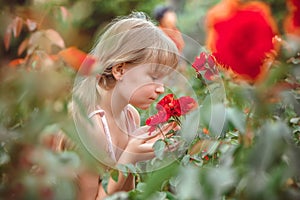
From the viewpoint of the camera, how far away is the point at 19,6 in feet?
4.55

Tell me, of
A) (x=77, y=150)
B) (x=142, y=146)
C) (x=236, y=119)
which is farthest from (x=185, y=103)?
(x=77, y=150)

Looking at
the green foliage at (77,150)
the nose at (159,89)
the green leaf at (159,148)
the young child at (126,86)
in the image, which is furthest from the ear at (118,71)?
the green foliage at (77,150)

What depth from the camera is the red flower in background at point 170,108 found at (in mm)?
1260

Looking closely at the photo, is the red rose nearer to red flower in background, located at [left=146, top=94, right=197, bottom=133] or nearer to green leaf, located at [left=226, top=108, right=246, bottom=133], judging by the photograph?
red flower in background, located at [left=146, top=94, right=197, bottom=133]

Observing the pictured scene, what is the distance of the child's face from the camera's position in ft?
4.34

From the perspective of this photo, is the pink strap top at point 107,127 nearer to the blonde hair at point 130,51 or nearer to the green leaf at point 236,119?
the blonde hair at point 130,51

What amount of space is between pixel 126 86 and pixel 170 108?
136 millimetres

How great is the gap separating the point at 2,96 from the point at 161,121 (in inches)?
26.0

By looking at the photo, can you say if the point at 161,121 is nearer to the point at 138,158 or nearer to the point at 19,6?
the point at 138,158

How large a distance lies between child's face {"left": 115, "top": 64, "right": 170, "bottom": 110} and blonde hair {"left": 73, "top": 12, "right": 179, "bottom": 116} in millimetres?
27

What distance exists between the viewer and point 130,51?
Answer: 4.56ft

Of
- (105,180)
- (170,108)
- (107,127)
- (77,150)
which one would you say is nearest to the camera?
(77,150)

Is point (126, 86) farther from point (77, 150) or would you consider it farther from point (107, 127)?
point (77, 150)

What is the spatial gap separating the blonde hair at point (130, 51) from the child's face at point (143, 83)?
0.03 metres
